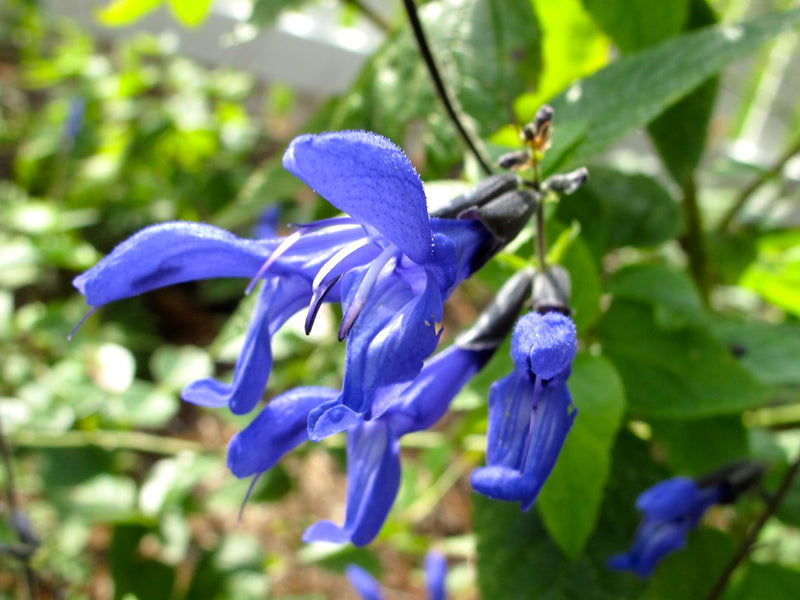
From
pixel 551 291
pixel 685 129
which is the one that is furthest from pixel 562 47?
pixel 551 291

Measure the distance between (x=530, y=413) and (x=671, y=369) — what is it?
1.25 ft

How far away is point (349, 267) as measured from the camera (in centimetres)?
45

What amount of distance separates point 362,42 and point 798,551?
2.19 m

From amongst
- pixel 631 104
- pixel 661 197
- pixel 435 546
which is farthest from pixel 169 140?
pixel 631 104

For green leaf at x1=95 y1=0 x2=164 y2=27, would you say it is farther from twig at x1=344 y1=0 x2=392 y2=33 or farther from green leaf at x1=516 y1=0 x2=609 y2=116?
green leaf at x1=516 y1=0 x2=609 y2=116

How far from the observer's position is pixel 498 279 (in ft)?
2.39

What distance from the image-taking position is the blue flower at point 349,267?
0.39 meters

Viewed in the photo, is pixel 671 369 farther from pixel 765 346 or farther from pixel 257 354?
pixel 257 354

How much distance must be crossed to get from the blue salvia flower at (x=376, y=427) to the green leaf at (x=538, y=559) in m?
0.26

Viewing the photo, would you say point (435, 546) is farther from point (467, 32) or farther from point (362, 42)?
point (362, 42)

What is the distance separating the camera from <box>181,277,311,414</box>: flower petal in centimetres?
47

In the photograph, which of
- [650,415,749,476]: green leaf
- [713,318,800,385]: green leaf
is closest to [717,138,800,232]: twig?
[713,318,800,385]: green leaf

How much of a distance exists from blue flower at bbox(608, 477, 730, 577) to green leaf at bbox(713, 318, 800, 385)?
19 cm

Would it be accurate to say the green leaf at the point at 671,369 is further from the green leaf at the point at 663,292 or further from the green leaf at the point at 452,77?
the green leaf at the point at 452,77
